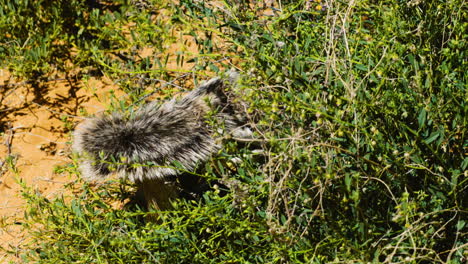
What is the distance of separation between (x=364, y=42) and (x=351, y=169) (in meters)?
0.59

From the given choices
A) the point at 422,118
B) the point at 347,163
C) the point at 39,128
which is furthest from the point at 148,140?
the point at 39,128

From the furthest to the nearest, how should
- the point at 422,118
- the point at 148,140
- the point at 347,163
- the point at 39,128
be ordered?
the point at 39,128 < the point at 148,140 < the point at 347,163 < the point at 422,118

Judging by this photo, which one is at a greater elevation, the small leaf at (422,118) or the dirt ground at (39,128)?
the small leaf at (422,118)

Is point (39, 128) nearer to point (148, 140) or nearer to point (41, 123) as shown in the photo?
point (41, 123)

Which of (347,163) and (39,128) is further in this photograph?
(39,128)

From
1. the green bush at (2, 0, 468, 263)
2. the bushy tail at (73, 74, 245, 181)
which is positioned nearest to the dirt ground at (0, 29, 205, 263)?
the bushy tail at (73, 74, 245, 181)

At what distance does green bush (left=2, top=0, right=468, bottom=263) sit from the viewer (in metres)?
2.28

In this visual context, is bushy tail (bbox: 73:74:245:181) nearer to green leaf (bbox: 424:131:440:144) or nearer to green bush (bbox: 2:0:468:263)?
green bush (bbox: 2:0:468:263)

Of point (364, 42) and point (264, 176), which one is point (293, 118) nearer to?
point (264, 176)

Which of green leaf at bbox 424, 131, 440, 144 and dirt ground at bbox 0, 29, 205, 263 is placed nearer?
green leaf at bbox 424, 131, 440, 144

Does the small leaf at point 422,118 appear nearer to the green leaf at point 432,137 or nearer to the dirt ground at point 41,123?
the green leaf at point 432,137

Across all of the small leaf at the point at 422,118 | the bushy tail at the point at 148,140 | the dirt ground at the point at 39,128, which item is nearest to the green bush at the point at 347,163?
the small leaf at the point at 422,118

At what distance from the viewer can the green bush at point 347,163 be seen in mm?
2281

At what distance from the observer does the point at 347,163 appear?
8.30 feet
